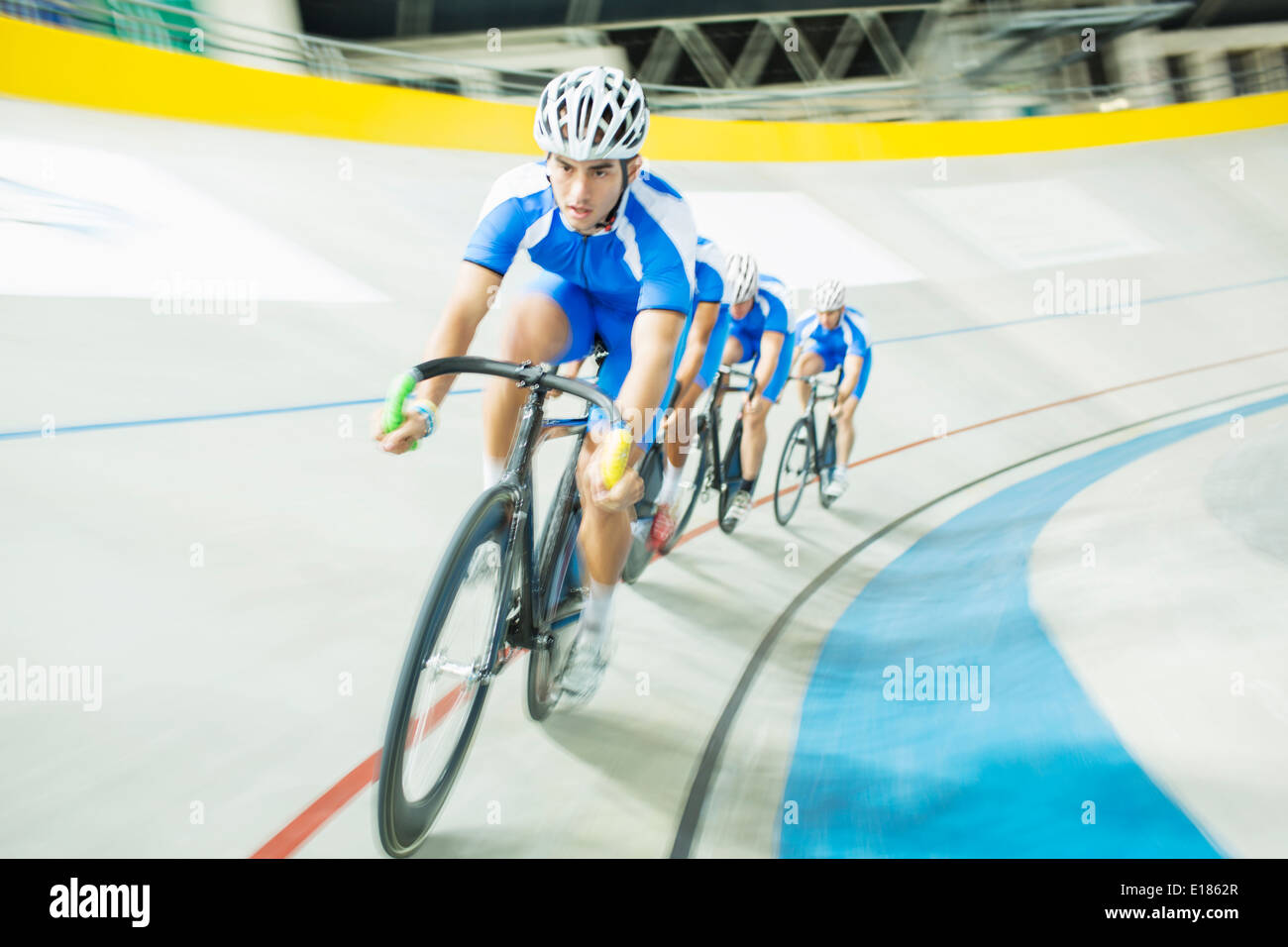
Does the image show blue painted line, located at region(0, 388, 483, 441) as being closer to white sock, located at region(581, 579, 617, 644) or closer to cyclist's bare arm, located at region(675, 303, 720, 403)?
cyclist's bare arm, located at region(675, 303, 720, 403)

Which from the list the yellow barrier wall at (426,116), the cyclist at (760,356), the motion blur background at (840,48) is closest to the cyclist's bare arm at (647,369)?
the cyclist at (760,356)

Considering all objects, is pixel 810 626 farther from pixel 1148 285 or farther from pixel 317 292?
pixel 1148 285

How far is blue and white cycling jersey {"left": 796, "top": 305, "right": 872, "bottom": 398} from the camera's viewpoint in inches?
178

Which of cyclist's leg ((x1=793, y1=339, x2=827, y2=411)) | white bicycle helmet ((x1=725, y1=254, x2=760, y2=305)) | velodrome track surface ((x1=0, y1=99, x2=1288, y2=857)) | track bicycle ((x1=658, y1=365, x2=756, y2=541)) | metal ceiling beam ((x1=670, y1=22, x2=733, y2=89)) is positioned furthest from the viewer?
metal ceiling beam ((x1=670, y1=22, x2=733, y2=89))

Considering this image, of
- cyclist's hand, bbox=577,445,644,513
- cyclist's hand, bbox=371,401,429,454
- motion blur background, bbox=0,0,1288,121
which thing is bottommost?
cyclist's hand, bbox=577,445,644,513

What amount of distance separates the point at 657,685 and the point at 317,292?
337cm

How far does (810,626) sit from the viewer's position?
111 inches

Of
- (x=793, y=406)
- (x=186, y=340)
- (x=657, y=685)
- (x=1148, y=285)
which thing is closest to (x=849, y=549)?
(x=657, y=685)

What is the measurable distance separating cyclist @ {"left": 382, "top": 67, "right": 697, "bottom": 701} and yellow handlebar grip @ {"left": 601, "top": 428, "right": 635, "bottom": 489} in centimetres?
1

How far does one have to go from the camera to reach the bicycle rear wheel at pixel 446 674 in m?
1.29

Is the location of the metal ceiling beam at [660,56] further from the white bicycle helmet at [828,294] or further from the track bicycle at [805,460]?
the track bicycle at [805,460]

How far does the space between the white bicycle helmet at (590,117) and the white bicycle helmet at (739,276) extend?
188cm

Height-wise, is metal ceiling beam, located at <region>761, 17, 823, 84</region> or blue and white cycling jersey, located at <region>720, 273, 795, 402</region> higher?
metal ceiling beam, located at <region>761, 17, 823, 84</region>

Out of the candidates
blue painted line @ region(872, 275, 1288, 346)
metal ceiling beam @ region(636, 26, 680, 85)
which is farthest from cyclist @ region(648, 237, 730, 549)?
metal ceiling beam @ region(636, 26, 680, 85)
